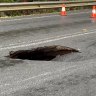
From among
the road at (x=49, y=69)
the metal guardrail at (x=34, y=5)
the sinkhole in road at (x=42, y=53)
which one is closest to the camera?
the road at (x=49, y=69)

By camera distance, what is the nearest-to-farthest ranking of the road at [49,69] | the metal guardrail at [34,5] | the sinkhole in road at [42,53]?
the road at [49,69] < the sinkhole in road at [42,53] < the metal guardrail at [34,5]

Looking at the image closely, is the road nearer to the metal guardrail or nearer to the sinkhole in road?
the sinkhole in road

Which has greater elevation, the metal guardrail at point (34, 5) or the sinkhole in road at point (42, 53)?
the sinkhole in road at point (42, 53)

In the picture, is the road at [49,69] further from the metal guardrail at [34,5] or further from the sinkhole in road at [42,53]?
the metal guardrail at [34,5]

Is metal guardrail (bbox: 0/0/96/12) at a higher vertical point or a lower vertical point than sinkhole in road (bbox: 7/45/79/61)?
lower

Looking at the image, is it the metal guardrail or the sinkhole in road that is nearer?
the sinkhole in road

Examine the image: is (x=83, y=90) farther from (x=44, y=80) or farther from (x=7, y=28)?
(x=7, y=28)

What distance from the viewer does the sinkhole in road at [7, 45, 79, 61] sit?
883 cm

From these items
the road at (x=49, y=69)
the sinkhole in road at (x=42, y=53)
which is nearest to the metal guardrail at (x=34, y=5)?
the road at (x=49, y=69)

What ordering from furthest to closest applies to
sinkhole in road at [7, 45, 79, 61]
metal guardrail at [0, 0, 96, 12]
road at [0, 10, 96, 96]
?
metal guardrail at [0, 0, 96, 12], sinkhole in road at [7, 45, 79, 61], road at [0, 10, 96, 96]

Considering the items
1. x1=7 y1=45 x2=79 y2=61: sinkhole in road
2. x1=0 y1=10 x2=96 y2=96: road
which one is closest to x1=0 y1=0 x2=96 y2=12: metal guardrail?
x1=0 y1=10 x2=96 y2=96: road

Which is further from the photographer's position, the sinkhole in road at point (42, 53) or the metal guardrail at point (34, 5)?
the metal guardrail at point (34, 5)

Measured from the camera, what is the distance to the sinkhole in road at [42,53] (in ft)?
29.0

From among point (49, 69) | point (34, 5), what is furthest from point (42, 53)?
point (34, 5)
